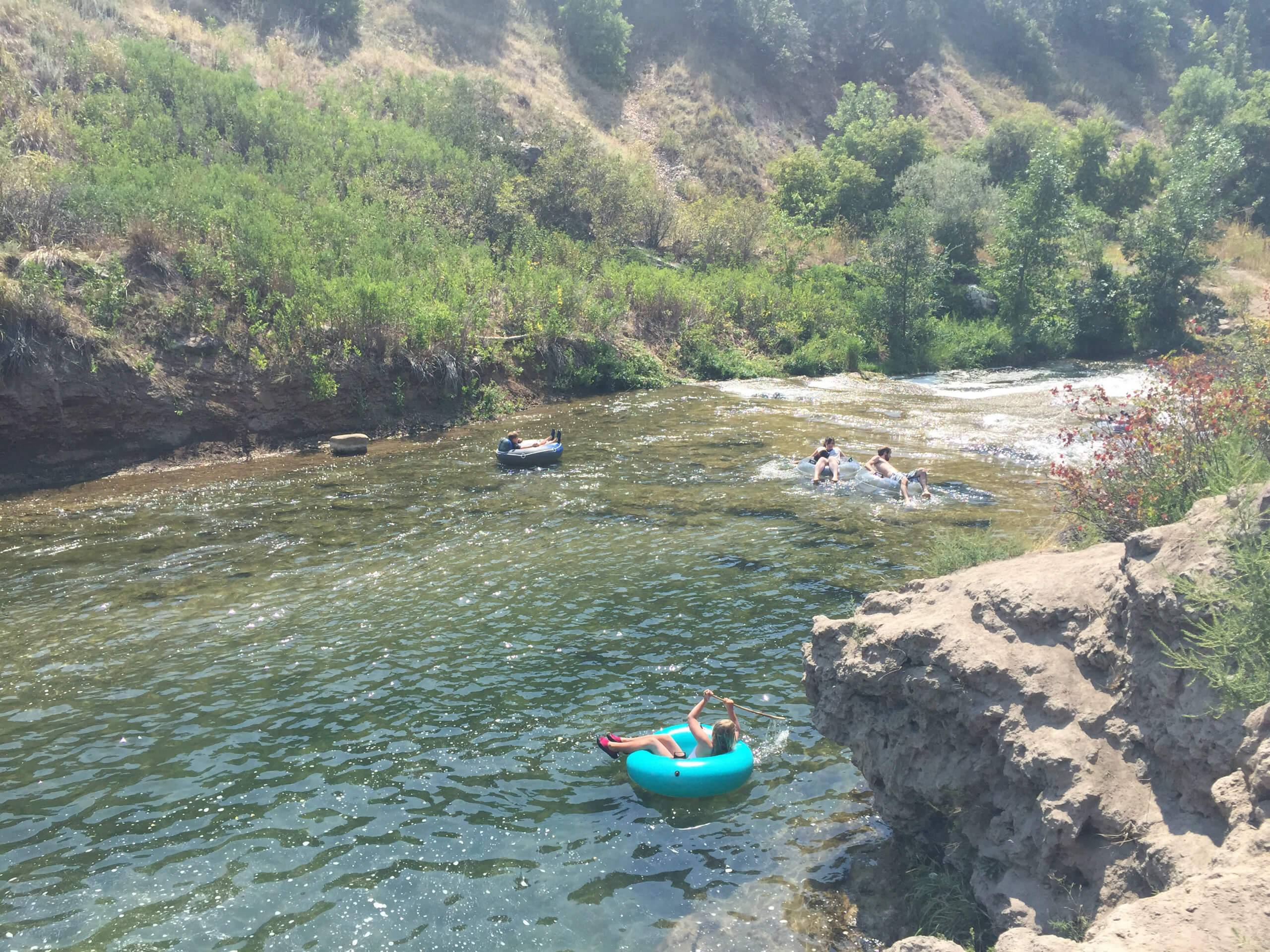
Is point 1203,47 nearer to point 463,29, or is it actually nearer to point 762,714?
point 463,29

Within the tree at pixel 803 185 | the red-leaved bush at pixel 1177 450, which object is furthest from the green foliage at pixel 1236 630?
the tree at pixel 803 185

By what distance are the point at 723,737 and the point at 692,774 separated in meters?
0.58

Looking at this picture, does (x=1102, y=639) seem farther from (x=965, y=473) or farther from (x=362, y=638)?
(x=965, y=473)

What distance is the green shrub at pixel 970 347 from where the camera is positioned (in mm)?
33438

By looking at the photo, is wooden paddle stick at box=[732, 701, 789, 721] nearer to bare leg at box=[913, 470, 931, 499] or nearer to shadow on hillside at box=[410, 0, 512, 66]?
bare leg at box=[913, 470, 931, 499]

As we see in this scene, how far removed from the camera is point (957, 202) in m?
38.7

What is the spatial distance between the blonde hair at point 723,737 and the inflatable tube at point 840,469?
9963mm

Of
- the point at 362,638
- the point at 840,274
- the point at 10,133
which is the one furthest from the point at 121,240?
the point at 840,274

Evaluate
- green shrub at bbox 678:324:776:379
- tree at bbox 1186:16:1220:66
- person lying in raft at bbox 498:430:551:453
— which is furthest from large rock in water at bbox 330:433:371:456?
tree at bbox 1186:16:1220:66

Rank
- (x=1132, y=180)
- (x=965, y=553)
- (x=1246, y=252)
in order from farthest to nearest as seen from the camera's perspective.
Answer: (x=1132, y=180) < (x=1246, y=252) < (x=965, y=553)

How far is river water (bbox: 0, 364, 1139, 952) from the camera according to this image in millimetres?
6660

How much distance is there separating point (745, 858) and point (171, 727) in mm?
6201

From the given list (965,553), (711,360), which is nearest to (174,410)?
(965,553)

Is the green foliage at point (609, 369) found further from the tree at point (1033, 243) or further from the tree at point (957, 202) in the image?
the tree at point (957, 202)
